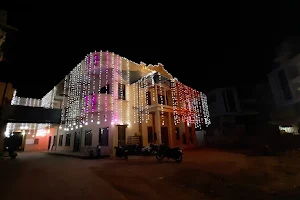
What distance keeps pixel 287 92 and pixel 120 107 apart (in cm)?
2423

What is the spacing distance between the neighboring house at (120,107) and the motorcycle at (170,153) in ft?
14.9

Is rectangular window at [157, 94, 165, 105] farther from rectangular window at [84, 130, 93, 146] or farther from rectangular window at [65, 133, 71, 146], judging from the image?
rectangular window at [65, 133, 71, 146]

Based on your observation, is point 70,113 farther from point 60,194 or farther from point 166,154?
point 60,194

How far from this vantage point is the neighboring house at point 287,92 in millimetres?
20859

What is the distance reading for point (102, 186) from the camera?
4.78m

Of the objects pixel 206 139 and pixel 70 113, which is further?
pixel 206 139

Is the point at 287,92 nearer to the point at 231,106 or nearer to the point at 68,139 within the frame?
the point at 231,106

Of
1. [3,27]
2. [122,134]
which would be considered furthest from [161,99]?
[3,27]

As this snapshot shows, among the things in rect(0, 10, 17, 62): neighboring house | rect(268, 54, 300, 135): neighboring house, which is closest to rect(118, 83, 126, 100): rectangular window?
rect(0, 10, 17, 62): neighboring house

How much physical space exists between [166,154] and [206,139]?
42.2 ft

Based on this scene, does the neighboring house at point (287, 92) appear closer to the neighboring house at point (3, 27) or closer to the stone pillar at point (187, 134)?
the stone pillar at point (187, 134)

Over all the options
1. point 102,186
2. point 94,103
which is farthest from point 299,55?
point 102,186

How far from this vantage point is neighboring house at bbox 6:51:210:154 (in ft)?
47.0

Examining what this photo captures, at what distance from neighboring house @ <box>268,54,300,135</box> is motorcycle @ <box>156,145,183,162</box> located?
18354 millimetres
